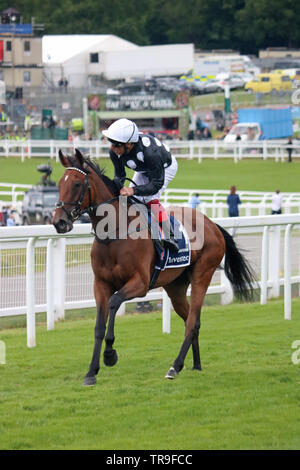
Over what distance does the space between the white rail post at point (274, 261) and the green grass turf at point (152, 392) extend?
2256 mm

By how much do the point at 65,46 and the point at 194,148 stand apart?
970 inches

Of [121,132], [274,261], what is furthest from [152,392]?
[274,261]

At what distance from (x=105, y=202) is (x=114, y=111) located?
38.1 meters

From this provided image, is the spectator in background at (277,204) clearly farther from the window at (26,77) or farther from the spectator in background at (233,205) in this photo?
the window at (26,77)

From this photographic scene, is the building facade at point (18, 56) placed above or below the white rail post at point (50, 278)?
below

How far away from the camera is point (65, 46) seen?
199 ft

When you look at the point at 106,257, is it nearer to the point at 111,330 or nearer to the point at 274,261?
the point at 111,330

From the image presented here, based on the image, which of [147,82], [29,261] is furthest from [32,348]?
[147,82]

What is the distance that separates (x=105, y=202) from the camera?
7.04m

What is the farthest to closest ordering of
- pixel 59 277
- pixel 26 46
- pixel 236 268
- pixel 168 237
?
pixel 26 46, pixel 59 277, pixel 236 268, pixel 168 237

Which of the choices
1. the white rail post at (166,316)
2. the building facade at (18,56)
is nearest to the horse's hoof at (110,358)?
the white rail post at (166,316)

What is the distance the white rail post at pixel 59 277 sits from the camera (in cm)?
984

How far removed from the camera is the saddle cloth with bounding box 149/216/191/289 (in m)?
7.30
